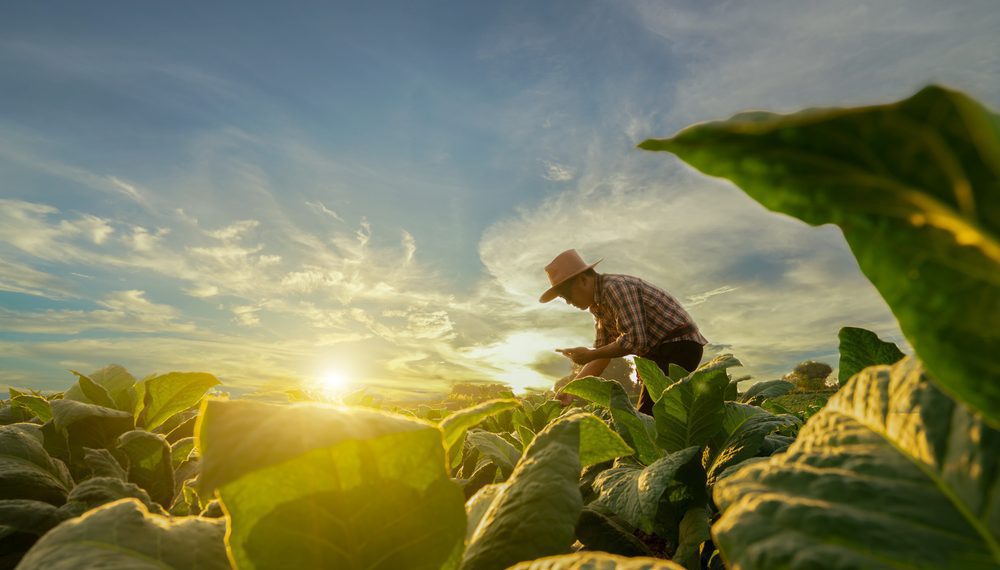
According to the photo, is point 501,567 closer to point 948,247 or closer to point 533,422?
point 948,247

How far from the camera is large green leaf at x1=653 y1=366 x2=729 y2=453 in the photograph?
201cm

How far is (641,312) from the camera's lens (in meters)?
7.86

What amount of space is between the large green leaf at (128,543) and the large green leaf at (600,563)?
1.87 ft

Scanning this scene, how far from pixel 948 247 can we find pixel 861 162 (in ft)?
0.36

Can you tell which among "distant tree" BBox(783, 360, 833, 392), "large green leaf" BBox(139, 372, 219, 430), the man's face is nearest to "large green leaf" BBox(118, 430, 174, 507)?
"large green leaf" BBox(139, 372, 219, 430)

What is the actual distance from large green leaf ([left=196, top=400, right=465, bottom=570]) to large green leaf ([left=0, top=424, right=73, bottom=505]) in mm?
1351

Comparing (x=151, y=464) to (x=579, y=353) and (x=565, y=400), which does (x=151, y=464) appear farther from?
(x=579, y=353)

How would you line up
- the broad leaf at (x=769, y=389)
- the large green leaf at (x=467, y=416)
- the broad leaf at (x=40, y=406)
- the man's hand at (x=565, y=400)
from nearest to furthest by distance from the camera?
the large green leaf at (x=467, y=416), the broad leaf at (x=40, y=406), the broad leaf at (x=769, y=389), the man's hand at (x=565, y=400)

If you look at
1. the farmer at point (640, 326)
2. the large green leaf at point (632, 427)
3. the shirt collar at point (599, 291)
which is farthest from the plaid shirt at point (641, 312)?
the large green leaf at point (632, 427)

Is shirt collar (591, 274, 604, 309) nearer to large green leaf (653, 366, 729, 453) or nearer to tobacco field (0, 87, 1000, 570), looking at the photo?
large green leaf (653, 366, 729, 453)

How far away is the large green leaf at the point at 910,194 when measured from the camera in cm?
47

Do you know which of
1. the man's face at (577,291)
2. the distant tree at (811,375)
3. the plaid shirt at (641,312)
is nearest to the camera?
the plaid shirt at (641,312)

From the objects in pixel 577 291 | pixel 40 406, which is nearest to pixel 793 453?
pixel 40 406

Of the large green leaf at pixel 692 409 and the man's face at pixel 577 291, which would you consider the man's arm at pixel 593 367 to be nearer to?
the man's face at pixel 577 291
